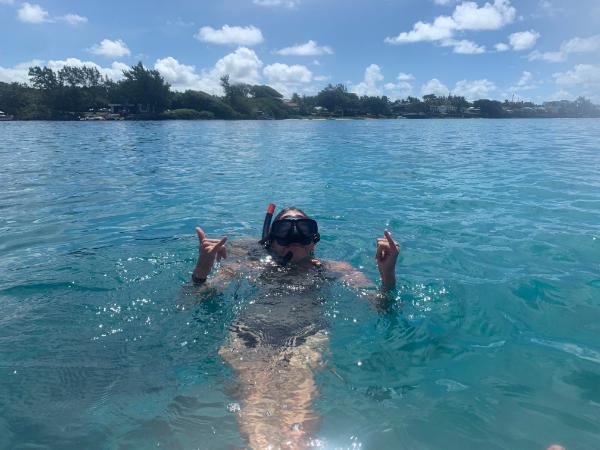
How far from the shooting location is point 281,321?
3920 millimetres

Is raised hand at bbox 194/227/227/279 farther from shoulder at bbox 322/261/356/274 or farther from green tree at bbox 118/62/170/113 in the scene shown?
green tree at bbox 118/62/170/113

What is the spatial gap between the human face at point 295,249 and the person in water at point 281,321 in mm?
12

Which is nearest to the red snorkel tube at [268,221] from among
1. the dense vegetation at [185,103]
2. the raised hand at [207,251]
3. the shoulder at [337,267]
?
the shoulder at [337,267]

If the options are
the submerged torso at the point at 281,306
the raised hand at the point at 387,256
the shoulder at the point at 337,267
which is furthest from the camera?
the shoulder at the point at 337,267

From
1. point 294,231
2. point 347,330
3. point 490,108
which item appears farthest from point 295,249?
point 490,108

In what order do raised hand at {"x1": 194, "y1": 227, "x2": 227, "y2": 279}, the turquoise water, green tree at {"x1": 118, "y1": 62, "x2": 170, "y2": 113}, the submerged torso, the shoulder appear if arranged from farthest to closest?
green tree at {"x1": 118, "y1": 62, "x2": 170, "y2": 113} < the shoulder < raised hand at {"x1": 194, "y1": 227, "x2": 227, "y2": 279} < the submerged torso < the turquoise water

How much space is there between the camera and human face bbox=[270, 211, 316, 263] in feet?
15.9

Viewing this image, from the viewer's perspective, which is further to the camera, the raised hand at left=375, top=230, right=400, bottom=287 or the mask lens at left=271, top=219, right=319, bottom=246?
the mask lens at left=271, top=219, right=319, bottom=246

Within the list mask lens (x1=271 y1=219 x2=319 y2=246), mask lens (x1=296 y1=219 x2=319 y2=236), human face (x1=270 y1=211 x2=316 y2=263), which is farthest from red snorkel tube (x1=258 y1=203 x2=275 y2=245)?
mask lens (x1=296 y1=219 x2=319 y2=236)

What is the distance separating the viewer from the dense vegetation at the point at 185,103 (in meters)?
82.6

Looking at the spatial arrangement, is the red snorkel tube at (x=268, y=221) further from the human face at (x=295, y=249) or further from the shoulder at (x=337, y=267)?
the shoulder at (x=337, y=267)

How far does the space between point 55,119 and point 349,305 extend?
91358 millimetres

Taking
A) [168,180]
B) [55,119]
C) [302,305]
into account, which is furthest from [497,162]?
[55,119]

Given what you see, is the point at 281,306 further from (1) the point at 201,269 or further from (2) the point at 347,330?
(1) the point at 201,269
